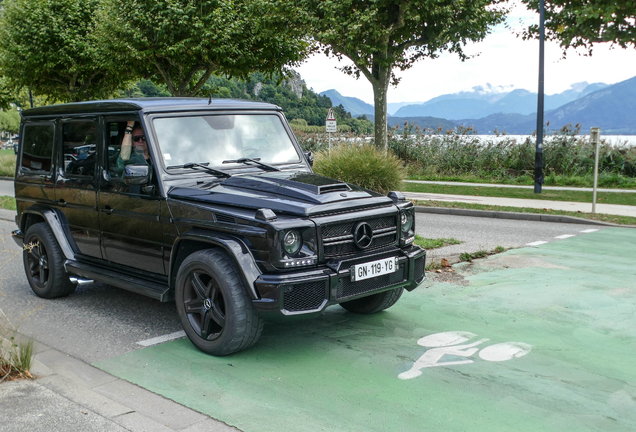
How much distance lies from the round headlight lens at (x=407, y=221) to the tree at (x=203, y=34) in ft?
65.3

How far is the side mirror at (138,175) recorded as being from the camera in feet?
17.1

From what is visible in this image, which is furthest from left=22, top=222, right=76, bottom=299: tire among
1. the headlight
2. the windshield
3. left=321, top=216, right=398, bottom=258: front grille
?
the headlight

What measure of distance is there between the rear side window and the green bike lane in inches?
111

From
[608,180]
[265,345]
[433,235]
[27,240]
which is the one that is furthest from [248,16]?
[265,345]

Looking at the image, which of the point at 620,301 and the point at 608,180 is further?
the point at 608,180

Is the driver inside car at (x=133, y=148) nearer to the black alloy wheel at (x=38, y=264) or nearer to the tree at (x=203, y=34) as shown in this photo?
the black alloy wheel at (x=38, y=264)

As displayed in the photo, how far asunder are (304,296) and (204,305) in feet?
2.67

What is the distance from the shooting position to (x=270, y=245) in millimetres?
4320

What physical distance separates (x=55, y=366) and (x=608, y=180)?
66.0 feet

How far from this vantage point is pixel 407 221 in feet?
17.1

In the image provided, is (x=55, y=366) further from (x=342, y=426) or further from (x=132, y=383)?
(x=342, y=426)

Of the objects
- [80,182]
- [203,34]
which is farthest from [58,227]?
[203,34]

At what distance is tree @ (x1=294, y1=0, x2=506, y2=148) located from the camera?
70.6 ft

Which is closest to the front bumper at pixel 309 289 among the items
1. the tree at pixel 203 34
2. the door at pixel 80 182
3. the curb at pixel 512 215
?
the door at pixel 80 182
